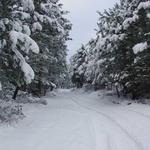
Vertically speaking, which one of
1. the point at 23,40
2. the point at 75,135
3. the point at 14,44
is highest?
the point at 23,40

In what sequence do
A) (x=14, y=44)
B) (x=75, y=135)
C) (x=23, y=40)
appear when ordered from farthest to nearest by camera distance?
(x=23, y=40)
(x=14, y=44)
(x=75, y=135)

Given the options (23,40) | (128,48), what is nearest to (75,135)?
(23,40)

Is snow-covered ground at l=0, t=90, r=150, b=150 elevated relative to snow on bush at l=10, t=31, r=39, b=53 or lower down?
lower down

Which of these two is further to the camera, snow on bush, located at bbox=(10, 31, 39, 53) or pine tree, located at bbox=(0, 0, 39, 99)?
pine tree, located at bbox=(0, 0, 39, 99)

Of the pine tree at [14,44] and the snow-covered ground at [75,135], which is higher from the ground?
the pine tree at [14,44]

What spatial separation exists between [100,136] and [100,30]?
65.5 ft

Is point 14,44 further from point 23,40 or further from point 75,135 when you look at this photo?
point 75,135

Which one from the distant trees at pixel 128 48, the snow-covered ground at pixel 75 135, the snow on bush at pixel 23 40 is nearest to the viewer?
the snow-covered ground at pixel 75 135

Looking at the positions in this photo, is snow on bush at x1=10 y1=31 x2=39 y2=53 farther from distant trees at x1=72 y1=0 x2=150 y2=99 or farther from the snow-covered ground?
distant trees at x1=72 y1=0 x2=150 y2=99

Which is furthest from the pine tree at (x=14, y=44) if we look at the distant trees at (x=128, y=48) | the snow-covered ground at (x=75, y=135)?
the distant trees at (x=128, y=48)

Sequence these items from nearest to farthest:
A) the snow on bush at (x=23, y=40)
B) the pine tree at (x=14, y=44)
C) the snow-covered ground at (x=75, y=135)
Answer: the snow-covered ground at (x=75, y=135)
the snow on bush at (x=23, y=40)
the pine tree at (x=14, y=44)

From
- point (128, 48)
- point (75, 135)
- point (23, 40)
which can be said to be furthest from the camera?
point (128, 48)

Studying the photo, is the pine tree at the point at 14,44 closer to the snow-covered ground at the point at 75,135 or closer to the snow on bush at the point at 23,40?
the snow on bush at the point at 23,40

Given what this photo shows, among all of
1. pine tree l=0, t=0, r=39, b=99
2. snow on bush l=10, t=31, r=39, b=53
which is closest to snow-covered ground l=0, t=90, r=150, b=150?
pine tree l=0, t=0, r=39, b=99
